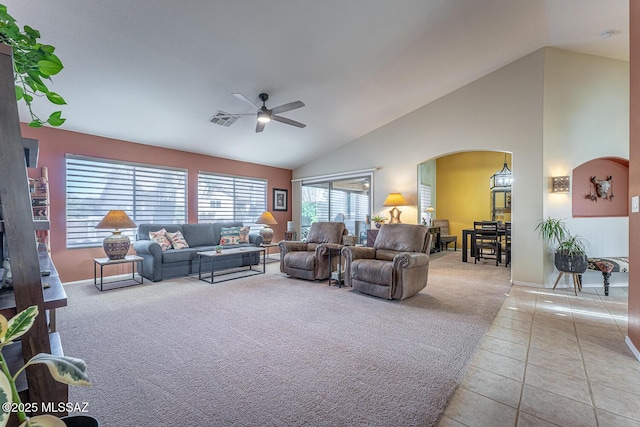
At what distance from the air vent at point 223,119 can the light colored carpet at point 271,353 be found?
8.77 ft

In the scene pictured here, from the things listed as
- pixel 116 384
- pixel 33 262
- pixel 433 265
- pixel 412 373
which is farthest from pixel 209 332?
pixel 433 265

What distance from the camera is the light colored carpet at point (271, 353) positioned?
1638mm

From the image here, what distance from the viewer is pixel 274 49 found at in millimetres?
3514

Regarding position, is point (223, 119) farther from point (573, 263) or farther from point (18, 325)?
point (573, 263)

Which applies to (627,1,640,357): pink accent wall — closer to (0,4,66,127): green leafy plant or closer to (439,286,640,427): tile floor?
(439,286,640,427): tile floor

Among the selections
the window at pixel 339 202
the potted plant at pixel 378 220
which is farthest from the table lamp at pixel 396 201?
the window at pixel 339 202

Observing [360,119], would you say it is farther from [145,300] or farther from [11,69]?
[11,69]

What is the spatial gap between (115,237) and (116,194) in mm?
1094

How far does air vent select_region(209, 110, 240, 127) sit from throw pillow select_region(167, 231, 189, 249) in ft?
7.17

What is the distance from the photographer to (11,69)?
764 mm

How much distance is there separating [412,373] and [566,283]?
3.95m

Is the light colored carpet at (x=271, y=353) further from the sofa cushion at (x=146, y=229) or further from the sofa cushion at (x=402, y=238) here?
the sofa cushion at (x=146, y=229)

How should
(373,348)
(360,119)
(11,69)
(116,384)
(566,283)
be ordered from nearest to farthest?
1. (11,69)
2. (116,384)
3. (373,348)
4. (566,283)
5. (360,119)

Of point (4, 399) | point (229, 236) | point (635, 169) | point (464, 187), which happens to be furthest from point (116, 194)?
point (464, 187)
